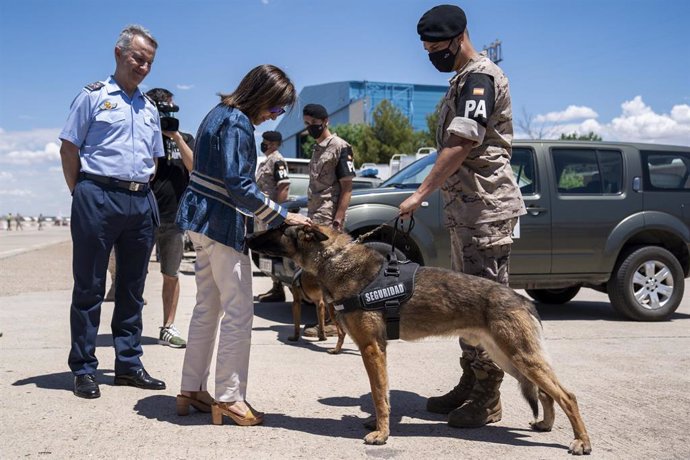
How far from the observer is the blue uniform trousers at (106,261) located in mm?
4527

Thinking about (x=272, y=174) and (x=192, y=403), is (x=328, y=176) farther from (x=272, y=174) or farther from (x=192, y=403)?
(x=192, y=403)

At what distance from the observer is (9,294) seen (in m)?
10.0

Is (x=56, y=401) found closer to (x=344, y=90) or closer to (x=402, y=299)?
(x=402, y=299)

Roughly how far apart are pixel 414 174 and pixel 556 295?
3025 mm

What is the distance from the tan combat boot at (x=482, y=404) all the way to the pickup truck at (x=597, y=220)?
3143 millimetres

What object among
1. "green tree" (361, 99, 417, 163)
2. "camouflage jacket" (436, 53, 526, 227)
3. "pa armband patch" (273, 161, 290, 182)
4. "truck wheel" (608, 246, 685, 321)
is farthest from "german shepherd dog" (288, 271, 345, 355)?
"green tree" (361, 99, 417, 163)

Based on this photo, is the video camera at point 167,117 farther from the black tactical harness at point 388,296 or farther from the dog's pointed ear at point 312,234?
the black tactical harness at point 388,296

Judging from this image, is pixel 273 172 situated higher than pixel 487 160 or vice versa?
pixel 273 172

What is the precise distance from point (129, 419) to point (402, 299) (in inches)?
74.5

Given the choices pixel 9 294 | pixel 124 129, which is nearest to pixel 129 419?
pixel 124 129

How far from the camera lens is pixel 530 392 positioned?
12.9 ft

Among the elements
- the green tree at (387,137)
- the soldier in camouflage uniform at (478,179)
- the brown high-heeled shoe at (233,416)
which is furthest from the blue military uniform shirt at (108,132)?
the green tree at (387,137)

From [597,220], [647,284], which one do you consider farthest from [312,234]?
[647,284]

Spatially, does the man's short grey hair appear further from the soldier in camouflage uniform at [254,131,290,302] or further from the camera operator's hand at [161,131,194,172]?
the soldier in camouflage uniform at [254,131,290,302]
